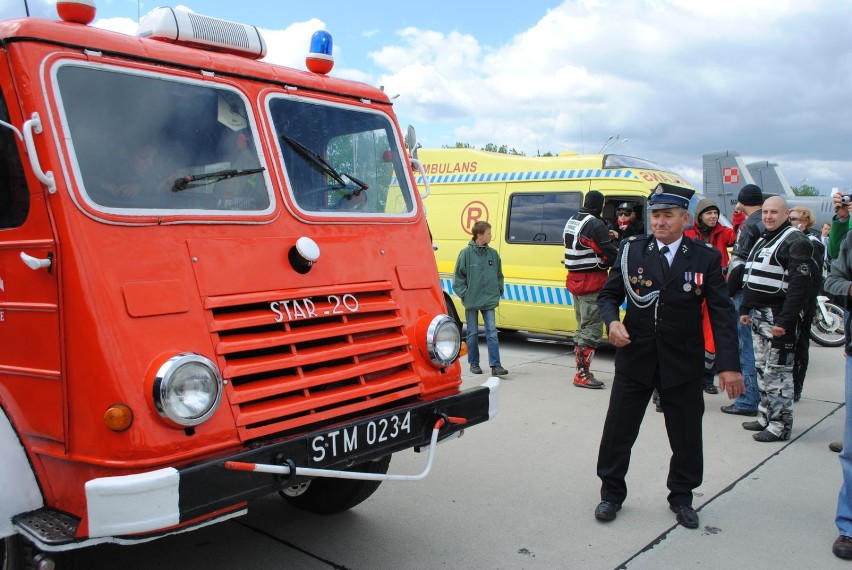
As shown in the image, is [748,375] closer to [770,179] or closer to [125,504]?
[125,504]

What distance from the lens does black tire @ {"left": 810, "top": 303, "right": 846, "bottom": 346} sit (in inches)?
404

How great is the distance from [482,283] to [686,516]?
4.09 meters

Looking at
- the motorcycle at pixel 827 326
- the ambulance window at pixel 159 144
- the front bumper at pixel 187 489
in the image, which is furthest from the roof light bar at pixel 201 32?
the motorcycle at pixel 827 326

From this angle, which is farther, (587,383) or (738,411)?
(587,383)

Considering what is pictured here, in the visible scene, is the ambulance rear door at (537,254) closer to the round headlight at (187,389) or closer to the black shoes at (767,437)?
the black shoes at (767,437)

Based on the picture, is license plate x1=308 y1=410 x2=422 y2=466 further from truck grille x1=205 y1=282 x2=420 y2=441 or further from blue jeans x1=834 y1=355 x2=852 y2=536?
blue jeans x1=834 y1=355 x2=852 y2=536

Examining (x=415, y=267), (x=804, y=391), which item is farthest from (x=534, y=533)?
(x=804, y=391)

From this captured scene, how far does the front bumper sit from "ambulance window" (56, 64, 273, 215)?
114 centimetres

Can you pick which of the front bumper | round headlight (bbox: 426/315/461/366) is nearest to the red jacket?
round headlight (bbox: 426/315/461/366)

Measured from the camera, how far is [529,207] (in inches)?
368

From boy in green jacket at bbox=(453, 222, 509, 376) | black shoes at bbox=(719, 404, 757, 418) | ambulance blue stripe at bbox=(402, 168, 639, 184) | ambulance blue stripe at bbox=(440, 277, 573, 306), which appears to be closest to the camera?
black shoes at bbox=(719, 404, 757, 418)

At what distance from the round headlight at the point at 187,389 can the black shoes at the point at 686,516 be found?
2782 millimetres

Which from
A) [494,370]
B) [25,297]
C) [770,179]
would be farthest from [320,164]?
[770,179]

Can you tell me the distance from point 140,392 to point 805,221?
667 cm
